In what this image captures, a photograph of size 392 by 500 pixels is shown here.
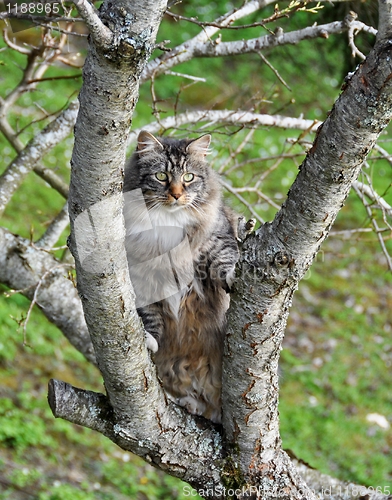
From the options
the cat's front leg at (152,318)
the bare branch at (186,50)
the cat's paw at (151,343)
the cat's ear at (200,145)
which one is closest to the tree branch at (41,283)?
the cat's front leg at (152,318)

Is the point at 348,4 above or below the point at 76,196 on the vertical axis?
above

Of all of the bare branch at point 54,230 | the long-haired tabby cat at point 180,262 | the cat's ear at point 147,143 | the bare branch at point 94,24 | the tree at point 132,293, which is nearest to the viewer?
the bare branch at point 94,24

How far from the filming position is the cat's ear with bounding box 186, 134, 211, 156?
276 centimetres

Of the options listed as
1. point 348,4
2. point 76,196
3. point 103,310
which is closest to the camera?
point 76,196

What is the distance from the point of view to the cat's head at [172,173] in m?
2.64

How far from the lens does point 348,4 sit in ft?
12.5

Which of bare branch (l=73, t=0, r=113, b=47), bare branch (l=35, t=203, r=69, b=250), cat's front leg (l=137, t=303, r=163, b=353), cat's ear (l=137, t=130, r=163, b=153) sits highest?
cat's ear (l=137, t=130, r=163, b=153)

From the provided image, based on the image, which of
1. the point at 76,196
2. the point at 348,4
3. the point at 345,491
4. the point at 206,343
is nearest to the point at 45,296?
the point at 206,343

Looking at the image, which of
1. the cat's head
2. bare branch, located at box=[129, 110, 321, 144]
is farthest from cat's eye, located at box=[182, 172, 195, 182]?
bare branch, located at box=[129, 110, 321, 144]

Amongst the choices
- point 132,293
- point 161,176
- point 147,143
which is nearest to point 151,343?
point 132,293

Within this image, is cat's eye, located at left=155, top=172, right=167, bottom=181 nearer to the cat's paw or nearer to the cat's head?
the cat's head

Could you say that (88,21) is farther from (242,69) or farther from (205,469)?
(242,69)

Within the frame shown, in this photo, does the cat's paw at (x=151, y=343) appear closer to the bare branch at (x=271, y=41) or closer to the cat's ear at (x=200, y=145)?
the cat's ear at (x=200, y=145)

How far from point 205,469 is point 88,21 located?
5.59ft
